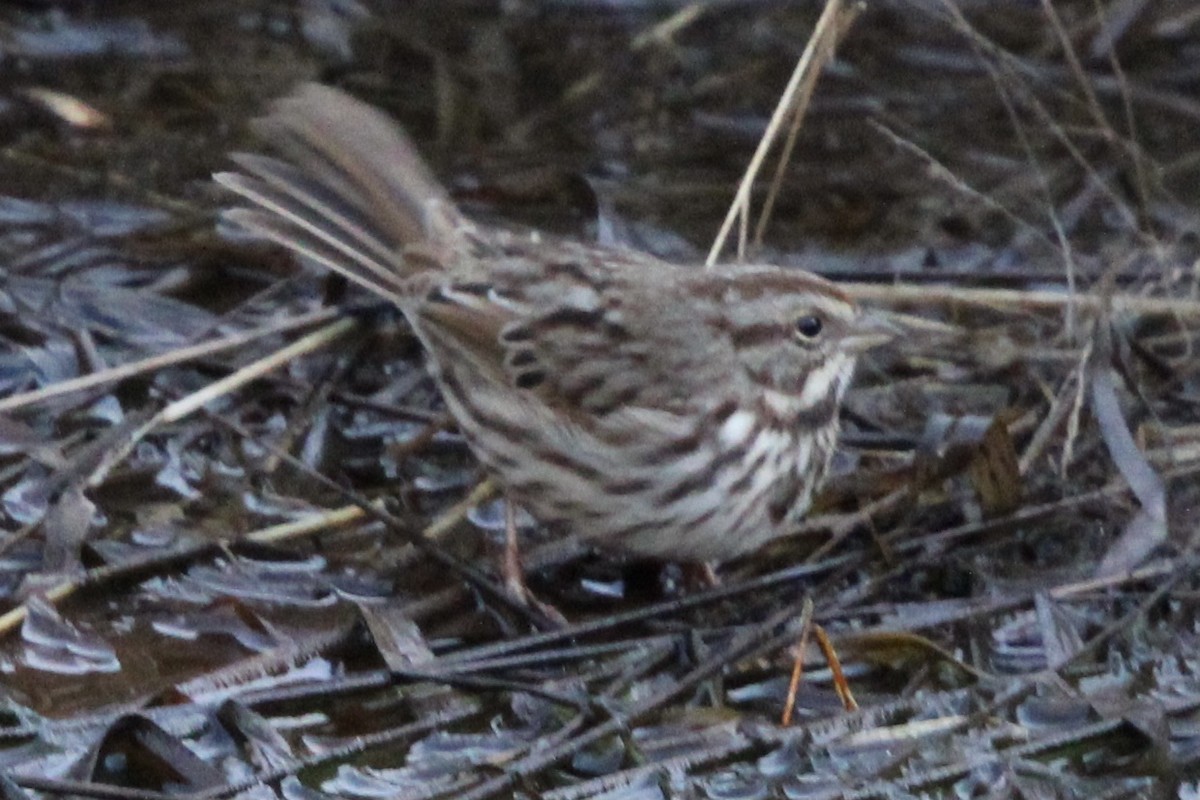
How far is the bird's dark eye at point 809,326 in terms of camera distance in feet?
14.9

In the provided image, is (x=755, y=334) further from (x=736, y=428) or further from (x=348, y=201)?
(x=348, y=201)

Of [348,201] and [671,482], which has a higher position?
[348,201]

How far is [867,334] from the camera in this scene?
4559 mm

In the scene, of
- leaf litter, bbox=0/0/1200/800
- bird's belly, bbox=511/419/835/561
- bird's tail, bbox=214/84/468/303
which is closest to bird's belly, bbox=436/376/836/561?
bird's belly, bbox=511/419/835/561

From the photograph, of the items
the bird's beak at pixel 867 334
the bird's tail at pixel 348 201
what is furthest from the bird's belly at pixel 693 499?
the bird's tail at pixel 348 201

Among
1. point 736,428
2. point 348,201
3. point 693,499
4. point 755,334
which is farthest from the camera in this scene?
point 348,201

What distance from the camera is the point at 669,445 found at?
435cm

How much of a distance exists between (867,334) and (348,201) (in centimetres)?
126

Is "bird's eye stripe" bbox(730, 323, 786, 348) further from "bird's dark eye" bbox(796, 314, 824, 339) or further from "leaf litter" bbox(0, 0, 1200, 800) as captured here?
"leaf litter" bbox(0, 0, 1200, 800)

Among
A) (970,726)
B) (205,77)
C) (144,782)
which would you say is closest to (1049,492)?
(970,726)

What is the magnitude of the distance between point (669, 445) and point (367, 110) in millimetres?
1320

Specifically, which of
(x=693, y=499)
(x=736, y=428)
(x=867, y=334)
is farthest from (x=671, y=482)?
(x=867, y=334)

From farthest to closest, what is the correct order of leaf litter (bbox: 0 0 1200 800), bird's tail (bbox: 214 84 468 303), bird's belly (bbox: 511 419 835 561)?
bird's tail (bbox: 214 84 468 303) → bird's belly (bbox: 511 419 835 561) → leaf litter (bbox: 0 0 1200 800)

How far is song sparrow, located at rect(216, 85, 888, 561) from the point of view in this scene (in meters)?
4.35
